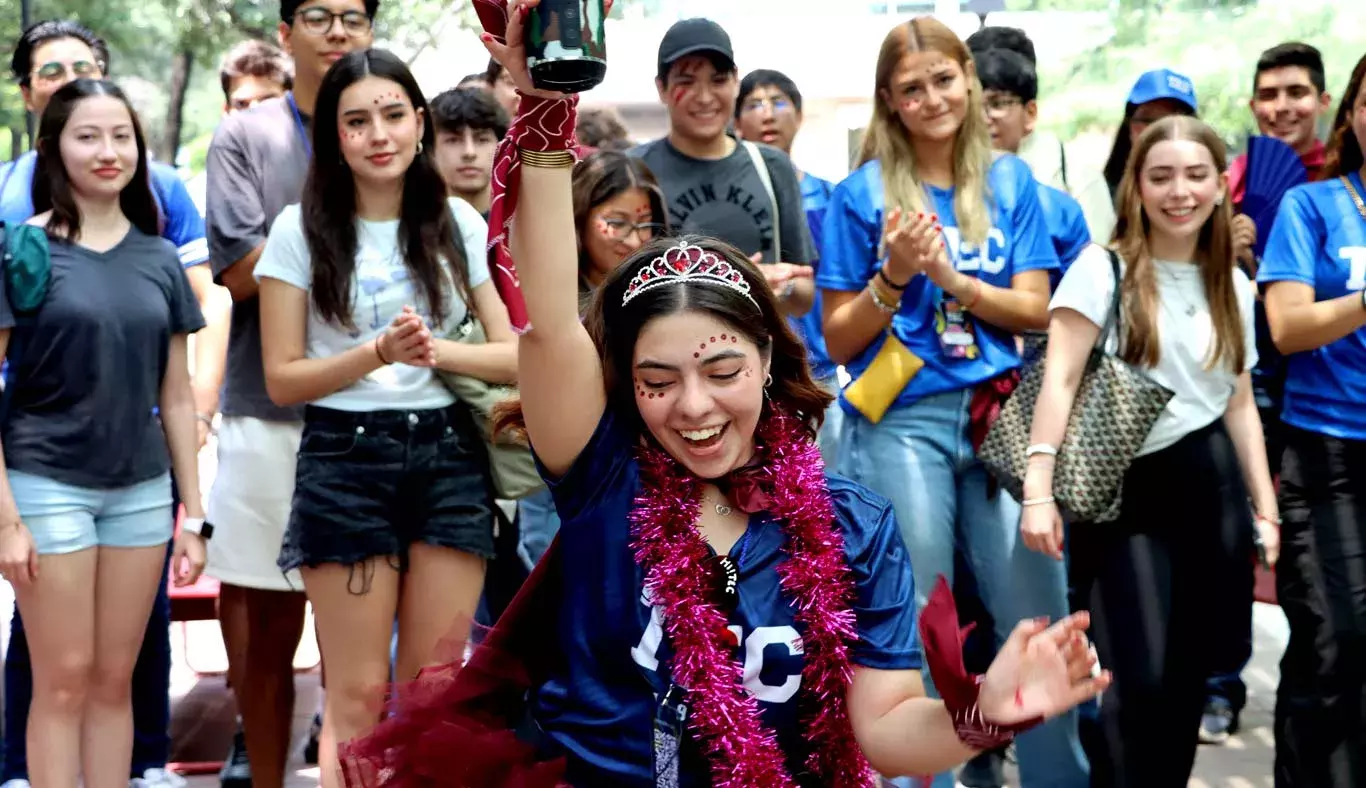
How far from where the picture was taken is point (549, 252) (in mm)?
2330

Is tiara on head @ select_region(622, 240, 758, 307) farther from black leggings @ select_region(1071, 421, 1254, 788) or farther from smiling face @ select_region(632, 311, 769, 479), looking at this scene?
black leggings @ select_region(1071, 421, 1254, 788)

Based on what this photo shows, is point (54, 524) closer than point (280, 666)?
Yes

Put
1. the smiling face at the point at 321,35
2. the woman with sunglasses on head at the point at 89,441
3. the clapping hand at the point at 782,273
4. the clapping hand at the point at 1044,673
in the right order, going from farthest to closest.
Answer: the smiling face at the point at 321,35, the clapping hand at the point at 782,273, the woman with sunglasses on head at the point at 89,441, the clapping hand at the point at 1044,673

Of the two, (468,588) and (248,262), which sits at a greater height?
(248,262)

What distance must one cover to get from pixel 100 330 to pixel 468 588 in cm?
119

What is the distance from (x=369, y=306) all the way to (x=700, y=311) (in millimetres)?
1645

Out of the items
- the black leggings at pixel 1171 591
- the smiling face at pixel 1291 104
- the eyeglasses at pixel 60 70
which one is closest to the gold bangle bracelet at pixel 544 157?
the black leggings at pixel 1171 591

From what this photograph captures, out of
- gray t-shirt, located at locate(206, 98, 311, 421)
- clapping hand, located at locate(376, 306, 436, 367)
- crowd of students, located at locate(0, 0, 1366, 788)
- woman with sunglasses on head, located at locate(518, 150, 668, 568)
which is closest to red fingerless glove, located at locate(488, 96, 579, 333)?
crowd of students, located at locate(0, 0, 1366, 788)

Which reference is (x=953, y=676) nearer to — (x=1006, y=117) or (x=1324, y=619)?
(x=1324, y=619)

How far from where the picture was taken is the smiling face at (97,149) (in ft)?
14.0

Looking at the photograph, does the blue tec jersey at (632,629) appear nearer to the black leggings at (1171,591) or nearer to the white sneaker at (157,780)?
the black leggings at (1171,591)

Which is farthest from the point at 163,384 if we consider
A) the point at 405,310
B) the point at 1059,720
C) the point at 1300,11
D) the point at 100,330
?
the point at 1300,11

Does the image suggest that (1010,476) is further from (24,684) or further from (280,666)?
(24,684)

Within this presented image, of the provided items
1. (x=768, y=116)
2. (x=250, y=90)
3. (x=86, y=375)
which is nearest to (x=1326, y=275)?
(x=768, y=116)
